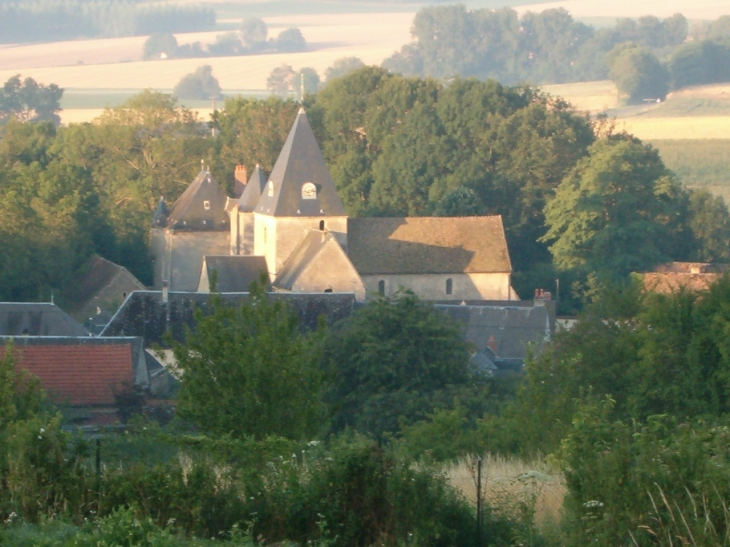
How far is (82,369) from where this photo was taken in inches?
1188

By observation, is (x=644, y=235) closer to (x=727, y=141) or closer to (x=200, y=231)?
(x=200, y=231)

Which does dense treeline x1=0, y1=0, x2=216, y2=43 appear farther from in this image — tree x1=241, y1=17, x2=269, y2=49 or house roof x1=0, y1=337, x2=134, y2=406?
house roof x1=0, y1=337, x2=134, y2=406

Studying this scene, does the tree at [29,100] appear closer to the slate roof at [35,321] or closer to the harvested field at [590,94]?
the harvested field at [590,94]

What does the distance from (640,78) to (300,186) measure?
74318mm

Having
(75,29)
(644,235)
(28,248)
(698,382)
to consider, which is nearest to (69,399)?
(698,382)

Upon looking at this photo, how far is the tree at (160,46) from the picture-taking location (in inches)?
5758

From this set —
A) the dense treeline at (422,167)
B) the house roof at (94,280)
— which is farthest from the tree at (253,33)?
the house roof at (94,280)

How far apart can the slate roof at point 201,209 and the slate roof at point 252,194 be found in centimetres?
277

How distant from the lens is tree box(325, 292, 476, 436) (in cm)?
2683

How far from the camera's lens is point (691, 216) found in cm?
6009

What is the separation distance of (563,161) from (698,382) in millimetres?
46872

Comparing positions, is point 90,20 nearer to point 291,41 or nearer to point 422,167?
point 291,41

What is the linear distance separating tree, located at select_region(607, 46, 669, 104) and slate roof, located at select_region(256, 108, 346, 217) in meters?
72.8

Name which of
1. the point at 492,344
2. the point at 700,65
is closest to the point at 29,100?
the point at 700,65
